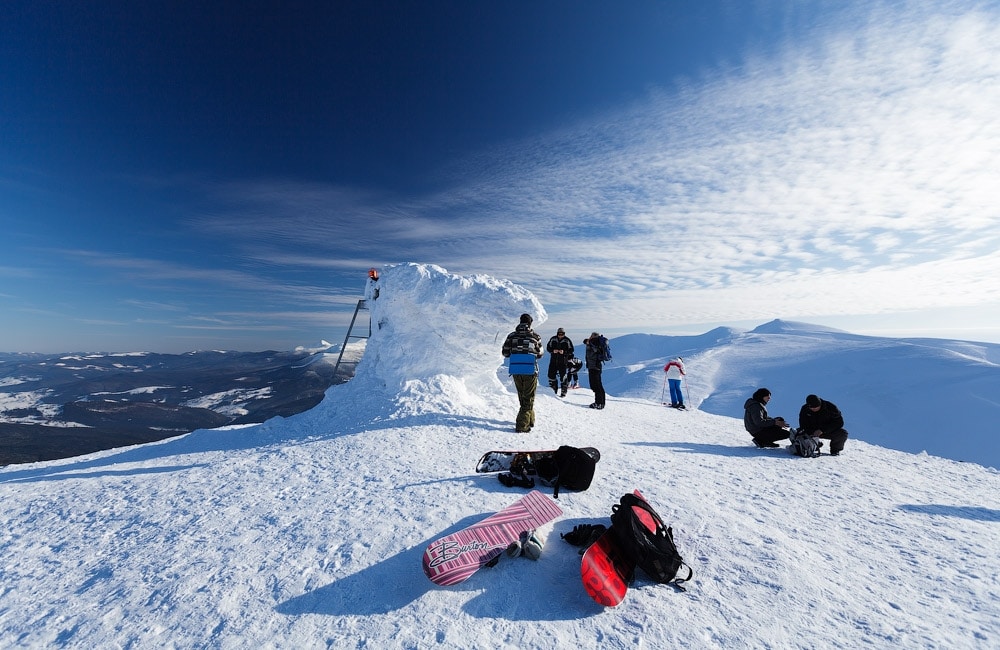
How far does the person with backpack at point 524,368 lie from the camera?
→ 32.1 feet

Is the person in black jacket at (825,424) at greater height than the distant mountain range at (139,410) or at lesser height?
greater

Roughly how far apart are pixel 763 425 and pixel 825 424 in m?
1.33

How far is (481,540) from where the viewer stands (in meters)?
4.57

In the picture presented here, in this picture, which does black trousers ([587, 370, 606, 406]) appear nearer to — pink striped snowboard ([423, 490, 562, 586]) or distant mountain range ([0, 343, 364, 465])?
pink striped snowboard ([423, 490, 562, 586])

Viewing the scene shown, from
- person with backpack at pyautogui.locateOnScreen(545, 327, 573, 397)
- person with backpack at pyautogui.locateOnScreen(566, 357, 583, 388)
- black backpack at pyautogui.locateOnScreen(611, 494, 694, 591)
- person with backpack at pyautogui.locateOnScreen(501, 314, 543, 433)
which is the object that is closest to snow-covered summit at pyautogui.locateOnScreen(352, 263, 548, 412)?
person with backpack at pyautogui.locateOnScreen(501, 314, 543, 433)

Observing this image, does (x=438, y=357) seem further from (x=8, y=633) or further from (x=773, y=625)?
(x=773, y=625)

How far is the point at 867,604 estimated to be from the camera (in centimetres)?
398

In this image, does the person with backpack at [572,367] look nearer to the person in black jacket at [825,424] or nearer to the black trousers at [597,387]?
the black trousers at [597,387]

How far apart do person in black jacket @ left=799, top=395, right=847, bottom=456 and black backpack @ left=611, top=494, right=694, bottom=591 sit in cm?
704

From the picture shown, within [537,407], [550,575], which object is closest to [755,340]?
[537,407]

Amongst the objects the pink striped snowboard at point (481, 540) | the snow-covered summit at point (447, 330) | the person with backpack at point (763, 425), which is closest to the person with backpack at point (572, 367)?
the snow-covered summit at point (447, 330)

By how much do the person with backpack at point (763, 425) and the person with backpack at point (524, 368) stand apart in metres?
5.38

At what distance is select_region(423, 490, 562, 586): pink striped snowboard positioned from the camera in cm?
409

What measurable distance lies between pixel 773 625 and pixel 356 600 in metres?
4.28
